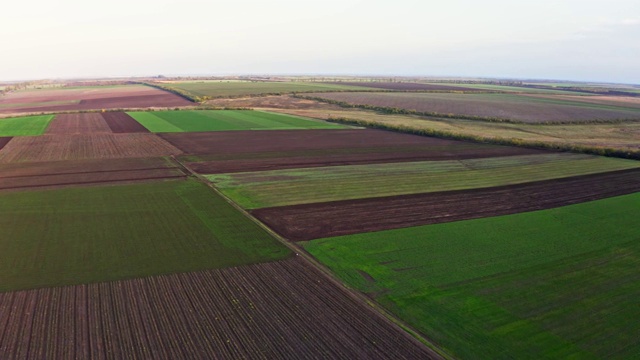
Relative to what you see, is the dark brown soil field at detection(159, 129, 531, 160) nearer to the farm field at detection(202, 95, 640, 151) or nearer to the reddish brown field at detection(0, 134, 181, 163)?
the reddish brown field at detection(0, 134, 181, 163)

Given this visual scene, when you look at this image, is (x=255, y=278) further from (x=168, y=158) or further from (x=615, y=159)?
(x=615, y=159)

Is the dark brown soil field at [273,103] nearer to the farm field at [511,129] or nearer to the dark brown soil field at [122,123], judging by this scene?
the farm field at [511,129]

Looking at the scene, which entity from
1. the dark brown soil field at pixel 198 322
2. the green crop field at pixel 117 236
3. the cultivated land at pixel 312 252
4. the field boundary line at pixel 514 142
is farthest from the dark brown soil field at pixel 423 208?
the field boundary line at pixel 514 142

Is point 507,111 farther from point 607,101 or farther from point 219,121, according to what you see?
point 219,121

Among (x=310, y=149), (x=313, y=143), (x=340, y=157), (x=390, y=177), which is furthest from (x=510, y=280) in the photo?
(x=313, y=143)

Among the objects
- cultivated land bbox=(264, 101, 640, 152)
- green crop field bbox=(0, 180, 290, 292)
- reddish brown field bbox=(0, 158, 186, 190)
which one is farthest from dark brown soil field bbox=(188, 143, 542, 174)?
green crop field bbox=(0, 180, 290, 292)
